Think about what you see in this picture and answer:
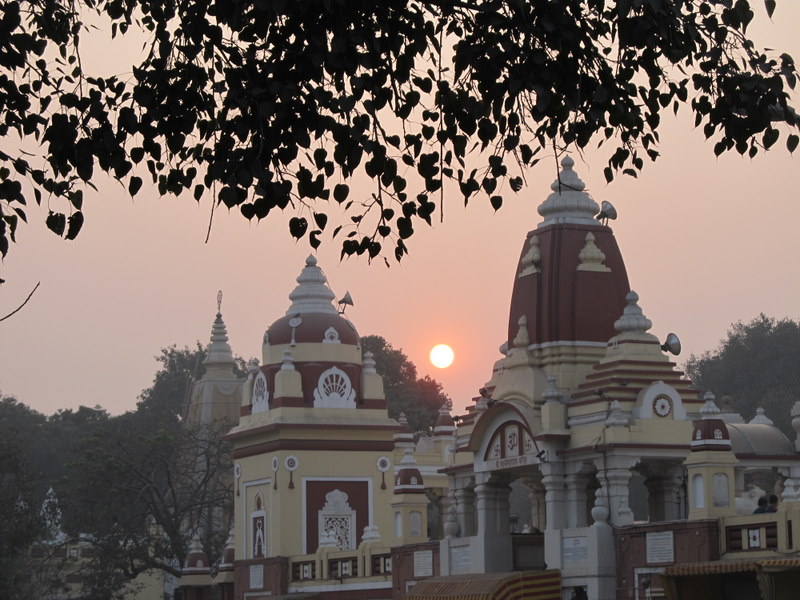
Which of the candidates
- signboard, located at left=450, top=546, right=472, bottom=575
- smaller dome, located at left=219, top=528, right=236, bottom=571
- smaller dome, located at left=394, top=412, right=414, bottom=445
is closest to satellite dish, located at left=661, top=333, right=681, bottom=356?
signboard, located at left=450, top=546, right=472, bottom=575

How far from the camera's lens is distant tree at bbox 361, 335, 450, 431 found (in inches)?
2419

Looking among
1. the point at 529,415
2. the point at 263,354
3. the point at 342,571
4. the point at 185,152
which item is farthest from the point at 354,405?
the point at 185,152

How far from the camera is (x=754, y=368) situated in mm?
57906

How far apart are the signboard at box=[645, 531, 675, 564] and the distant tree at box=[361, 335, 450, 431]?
38.4m

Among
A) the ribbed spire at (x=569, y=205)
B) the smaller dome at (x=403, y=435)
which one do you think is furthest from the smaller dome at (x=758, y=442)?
the smaller dome at (x=403, y=435)

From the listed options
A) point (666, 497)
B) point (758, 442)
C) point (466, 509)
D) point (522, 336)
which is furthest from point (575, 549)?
point (522, 336)

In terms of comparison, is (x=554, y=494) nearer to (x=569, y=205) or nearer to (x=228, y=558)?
(x=569, y=205)

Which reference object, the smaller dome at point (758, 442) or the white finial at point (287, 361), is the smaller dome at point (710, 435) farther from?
the white finial at point (287, 361)

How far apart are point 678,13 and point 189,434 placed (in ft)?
120

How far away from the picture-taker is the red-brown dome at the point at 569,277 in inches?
1005

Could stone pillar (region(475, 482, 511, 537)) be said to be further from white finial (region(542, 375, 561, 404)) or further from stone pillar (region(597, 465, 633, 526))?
stone pillar (region(597, 465, 633, 526))

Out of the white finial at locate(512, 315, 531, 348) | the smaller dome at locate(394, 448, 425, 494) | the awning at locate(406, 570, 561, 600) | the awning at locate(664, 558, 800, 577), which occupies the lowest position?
the awning at locate(406, 570, 561, 600)

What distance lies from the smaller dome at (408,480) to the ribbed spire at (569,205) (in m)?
5.48

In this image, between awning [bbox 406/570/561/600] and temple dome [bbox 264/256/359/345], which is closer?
awning [bbox 406/570/561/600]
